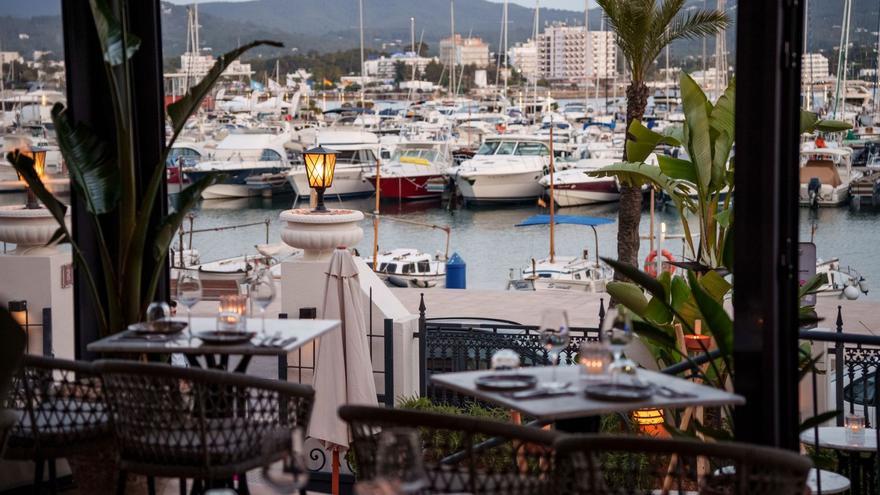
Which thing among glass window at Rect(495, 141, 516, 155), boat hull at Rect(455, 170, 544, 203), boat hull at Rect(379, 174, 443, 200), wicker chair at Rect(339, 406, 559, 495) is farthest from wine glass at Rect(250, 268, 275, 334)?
glass window at Rect(495, 141, 516, 155)

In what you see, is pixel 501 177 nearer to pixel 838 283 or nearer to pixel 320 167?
pixel 838 283

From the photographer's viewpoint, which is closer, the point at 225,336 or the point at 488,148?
the point at 225,336

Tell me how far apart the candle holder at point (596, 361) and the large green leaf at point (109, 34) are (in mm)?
2672

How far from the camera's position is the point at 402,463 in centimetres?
257

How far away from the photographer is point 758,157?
430cm

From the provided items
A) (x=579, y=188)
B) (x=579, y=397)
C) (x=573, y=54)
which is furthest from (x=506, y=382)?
(x=573, y=54)

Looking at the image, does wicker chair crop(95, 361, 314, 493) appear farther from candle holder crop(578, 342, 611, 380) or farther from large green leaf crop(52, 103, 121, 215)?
large green leaf crop(52, 103, 121, 215)

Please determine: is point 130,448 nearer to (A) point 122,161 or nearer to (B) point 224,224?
(A) point 122,161

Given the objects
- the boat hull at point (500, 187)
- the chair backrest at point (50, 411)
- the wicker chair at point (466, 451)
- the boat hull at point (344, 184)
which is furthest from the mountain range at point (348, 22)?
the wicker chair at point (466, 451)

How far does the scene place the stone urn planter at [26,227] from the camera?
27.7ft

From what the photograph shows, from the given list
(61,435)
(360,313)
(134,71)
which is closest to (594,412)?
(61,435)

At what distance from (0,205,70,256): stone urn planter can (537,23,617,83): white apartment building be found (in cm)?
5832

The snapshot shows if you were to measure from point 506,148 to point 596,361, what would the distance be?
4738 cm

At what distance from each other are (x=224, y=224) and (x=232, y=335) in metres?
43.0
